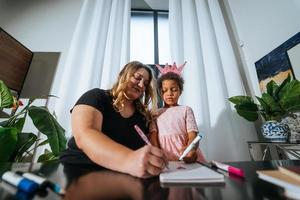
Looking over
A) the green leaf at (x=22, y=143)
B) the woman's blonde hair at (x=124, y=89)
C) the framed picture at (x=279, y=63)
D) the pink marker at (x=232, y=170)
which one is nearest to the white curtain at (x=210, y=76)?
the framed picture at (x=279, y=63)

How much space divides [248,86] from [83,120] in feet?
5.03

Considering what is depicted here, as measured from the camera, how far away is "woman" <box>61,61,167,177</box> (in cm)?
39

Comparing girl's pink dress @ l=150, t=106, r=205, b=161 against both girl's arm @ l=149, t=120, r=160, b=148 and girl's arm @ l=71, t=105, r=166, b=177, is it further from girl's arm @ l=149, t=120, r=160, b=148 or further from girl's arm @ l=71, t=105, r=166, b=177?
girl's arm @ l=71, t=105, r=166, b=177

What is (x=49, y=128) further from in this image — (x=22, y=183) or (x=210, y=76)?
(x=210, y=76)

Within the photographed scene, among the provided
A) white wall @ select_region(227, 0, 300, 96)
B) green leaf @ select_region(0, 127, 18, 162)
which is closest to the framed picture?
white wall @ select_region(227, 0, 300, 96)

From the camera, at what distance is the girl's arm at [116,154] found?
376 mm

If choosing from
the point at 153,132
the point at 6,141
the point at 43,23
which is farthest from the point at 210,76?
the point at 43,23

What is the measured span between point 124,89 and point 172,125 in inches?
14.4

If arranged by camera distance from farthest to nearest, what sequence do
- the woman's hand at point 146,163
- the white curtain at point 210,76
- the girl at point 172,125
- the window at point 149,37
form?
the window at point 149,37 < the white curtain at point 210,76 < the girl at point 172,125 < the woman's hand at point 146,163

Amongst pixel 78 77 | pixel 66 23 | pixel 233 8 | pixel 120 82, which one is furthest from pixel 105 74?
pixel 233 8

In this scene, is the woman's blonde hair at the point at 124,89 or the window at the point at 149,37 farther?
the window at the point at 149,37

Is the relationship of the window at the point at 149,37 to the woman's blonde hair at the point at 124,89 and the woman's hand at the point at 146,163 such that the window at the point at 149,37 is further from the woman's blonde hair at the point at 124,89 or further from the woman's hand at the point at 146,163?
the woman's hand at the point at 146,163

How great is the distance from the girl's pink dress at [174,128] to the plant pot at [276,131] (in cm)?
46

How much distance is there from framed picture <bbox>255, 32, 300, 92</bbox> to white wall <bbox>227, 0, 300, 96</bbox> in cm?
5
